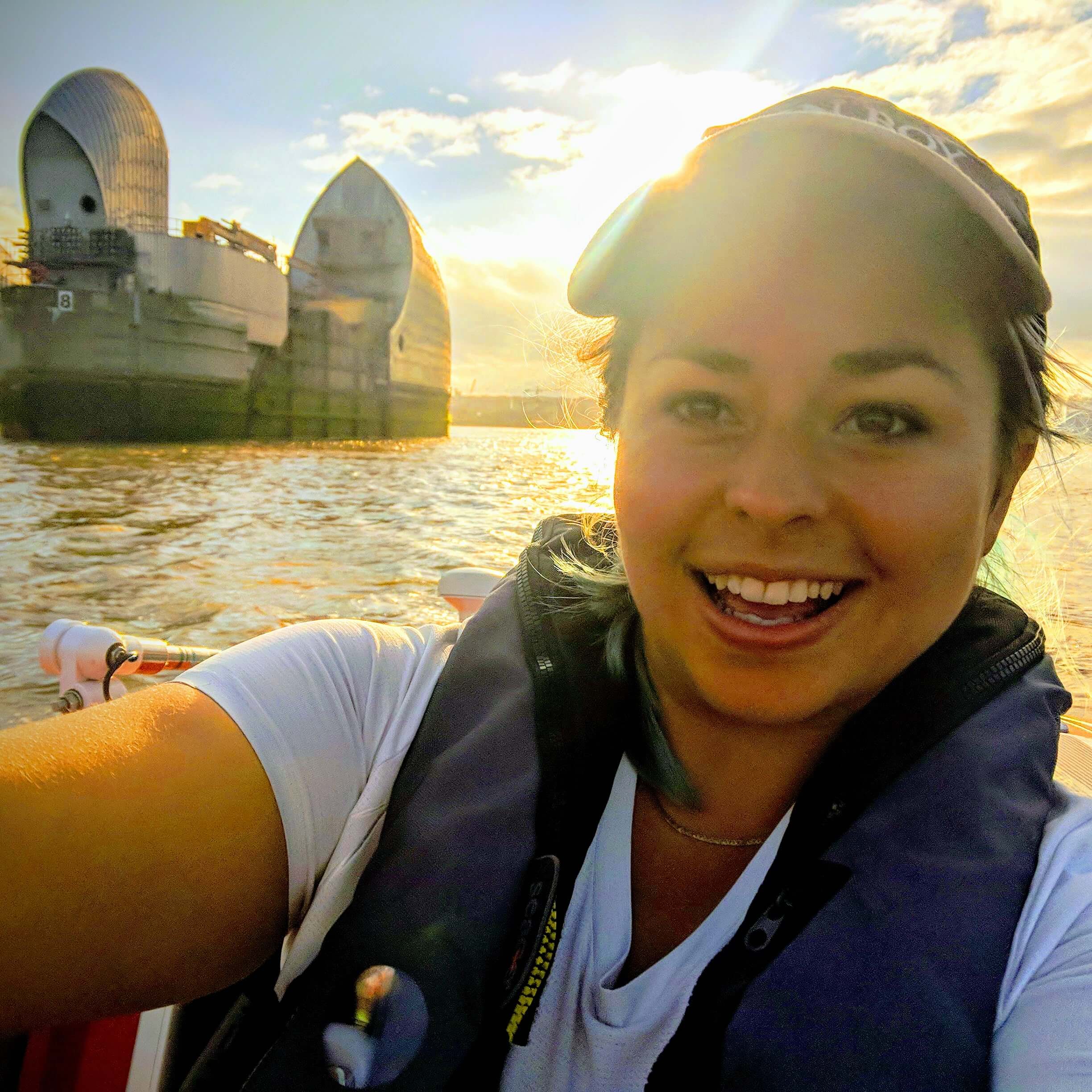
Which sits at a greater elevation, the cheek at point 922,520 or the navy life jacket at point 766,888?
the cheek at point 922,520

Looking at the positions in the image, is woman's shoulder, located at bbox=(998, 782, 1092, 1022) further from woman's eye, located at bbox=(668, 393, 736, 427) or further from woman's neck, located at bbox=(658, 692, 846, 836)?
woman's eye, located at bbox=(668, 393, 736, 427)

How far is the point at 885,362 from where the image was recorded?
0.86 metres

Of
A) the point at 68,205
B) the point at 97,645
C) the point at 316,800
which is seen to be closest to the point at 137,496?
the point at 97,645

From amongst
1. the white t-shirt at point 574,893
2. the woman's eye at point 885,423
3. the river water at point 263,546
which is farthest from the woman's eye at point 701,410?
the river water at point 263,546

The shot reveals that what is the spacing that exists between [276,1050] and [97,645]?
62.0 inches

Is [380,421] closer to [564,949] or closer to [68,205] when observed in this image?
[68,205]

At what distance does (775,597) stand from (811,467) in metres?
0.17

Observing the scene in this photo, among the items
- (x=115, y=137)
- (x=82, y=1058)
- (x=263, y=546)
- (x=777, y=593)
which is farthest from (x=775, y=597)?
(x=115, y=137)

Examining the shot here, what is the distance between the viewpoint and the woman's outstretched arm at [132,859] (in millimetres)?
761

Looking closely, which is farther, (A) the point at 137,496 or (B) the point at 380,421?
(B) the point at 380,421

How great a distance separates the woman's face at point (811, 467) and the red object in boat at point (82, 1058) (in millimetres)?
1140

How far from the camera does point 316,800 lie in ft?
3.06

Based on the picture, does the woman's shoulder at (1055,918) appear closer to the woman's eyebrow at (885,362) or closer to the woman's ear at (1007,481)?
A: the woman's ear at (1007,481)

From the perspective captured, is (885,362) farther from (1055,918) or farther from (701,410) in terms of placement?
(1055,918)
